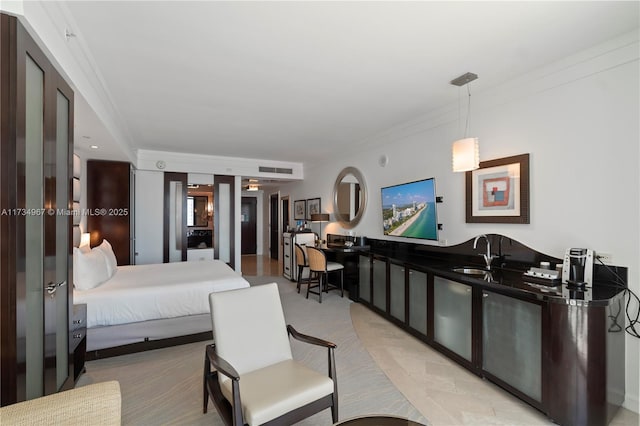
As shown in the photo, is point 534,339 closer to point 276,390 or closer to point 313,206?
point 276,390

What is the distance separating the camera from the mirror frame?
5.10 m

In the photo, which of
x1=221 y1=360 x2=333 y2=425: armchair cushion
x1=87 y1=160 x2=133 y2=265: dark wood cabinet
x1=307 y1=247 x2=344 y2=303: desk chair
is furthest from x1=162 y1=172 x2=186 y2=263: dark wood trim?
x1=221 y1=360 x2=333 y2=425: armchair cushion

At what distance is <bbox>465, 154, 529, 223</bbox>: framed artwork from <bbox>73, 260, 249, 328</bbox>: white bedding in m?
2.75

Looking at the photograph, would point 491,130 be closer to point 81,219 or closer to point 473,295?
point 473,295

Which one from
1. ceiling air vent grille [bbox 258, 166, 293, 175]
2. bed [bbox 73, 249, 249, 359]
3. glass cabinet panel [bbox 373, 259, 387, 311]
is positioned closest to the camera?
bed [bbox 73, 249, 249, 359]

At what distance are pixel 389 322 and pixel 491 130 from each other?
2.53 m

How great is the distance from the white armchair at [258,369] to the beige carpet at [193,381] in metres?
0.30

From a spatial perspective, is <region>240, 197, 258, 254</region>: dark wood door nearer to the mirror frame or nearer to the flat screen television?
the mirror frame

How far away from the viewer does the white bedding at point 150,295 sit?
9.43 feet

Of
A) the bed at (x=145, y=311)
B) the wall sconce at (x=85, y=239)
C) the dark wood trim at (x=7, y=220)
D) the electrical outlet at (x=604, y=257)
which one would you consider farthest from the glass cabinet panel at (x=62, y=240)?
the electrical outlet at (x=604, y=257)

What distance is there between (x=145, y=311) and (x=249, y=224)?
25.1 feet

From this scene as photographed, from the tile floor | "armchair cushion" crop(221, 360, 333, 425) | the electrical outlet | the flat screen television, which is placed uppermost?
the flat screen television

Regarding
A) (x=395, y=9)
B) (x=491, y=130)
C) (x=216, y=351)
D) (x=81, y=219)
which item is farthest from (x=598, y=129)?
(x=81, y=219)

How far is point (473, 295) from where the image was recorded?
2.54m
